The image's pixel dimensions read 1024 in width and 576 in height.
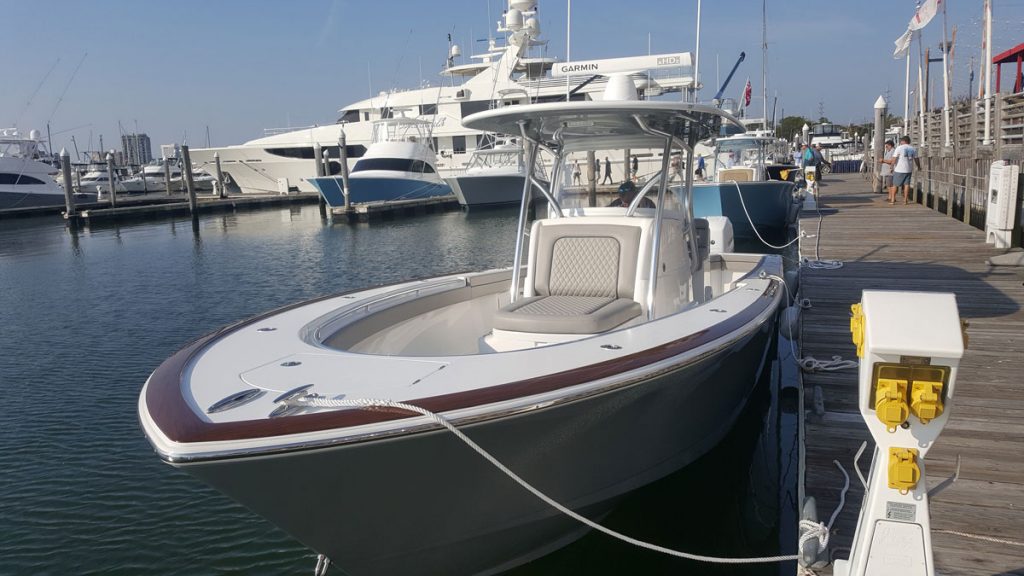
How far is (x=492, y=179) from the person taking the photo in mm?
35438

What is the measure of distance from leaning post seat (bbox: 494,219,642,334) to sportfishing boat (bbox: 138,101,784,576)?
0.05ft

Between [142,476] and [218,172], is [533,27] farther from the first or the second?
[142,476]

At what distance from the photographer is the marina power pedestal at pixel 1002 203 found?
346 inches

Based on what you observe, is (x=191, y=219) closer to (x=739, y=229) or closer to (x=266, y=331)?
(x=739, y=229)

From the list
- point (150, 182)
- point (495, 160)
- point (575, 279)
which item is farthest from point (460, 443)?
point (150, 182)

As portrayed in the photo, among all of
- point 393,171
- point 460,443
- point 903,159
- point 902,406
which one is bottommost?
point 460,443

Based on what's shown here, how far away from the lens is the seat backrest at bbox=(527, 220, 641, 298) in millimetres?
5312

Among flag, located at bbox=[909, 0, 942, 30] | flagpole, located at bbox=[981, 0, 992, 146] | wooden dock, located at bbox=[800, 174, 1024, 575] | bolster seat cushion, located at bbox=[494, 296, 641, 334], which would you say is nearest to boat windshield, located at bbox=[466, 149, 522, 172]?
flag, located at bbox=[909, 0, 942, 30]

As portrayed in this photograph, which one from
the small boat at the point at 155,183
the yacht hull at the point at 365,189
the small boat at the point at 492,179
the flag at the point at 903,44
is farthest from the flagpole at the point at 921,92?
the small boat at the point at 155,183

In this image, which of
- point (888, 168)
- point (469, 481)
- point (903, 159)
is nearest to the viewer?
point (469, 481)

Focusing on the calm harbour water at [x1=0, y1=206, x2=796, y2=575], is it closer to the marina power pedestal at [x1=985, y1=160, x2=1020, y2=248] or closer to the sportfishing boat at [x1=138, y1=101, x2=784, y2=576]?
the sportfishing boat at [x1=138, y1=101, x2=784, y2=576]

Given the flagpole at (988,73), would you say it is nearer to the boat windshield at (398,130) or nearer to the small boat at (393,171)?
the small boat at (393,171)

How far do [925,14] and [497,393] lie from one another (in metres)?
→ 17.5

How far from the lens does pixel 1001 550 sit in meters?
2.96
